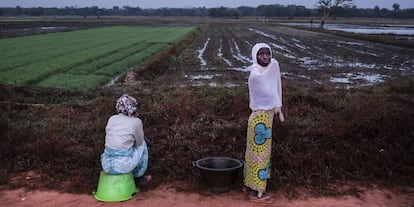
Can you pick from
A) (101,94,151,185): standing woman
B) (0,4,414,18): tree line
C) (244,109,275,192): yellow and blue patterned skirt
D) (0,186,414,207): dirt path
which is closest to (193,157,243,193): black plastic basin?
(0,186,414,207): dirt path

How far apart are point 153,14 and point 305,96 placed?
405ft

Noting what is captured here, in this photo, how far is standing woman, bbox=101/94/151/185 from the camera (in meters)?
4.33

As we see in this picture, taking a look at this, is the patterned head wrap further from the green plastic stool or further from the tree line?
the tree line

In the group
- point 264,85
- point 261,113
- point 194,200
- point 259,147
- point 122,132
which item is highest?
point 264,85

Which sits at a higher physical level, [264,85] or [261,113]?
[264,85]

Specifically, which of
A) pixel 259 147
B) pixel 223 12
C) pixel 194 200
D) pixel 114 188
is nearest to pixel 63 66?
pixel 114 188

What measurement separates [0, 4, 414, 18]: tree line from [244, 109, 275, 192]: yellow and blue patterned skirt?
265 ft

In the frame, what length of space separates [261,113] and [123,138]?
142cm

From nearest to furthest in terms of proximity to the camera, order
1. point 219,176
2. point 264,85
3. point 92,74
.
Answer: point 264,85, point 219,176, point 92,74

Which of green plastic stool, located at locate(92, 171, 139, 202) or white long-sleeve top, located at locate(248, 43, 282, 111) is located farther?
green plastic stool, located at locate(92, 171, 139, 202)

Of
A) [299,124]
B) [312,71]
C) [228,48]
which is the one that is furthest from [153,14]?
[299,124]

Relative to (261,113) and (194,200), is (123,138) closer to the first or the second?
(194,200)

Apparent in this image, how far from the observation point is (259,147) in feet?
14.2

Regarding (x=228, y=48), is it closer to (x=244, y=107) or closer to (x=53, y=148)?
(x=244, y=107)
